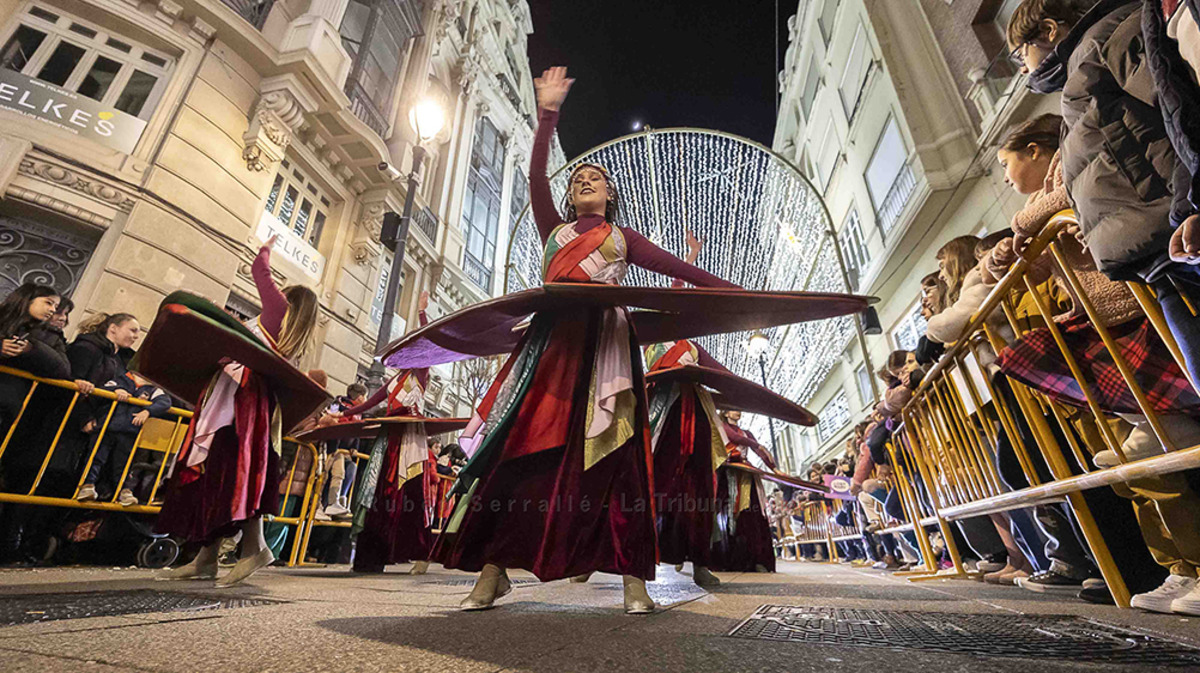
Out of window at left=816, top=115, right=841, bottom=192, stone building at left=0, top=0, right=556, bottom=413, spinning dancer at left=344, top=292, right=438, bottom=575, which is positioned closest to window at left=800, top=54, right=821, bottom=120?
window at left=816, top=115, right=841, bottom=192

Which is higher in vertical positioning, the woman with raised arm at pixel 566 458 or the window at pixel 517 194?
the window at pixel 517 194

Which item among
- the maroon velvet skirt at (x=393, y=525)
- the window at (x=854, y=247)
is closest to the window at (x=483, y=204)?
the window at (x=854, y=247)

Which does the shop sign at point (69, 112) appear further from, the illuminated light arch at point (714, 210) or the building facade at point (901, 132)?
the building facade at point (901, 132)

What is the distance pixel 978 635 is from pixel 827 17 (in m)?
20.6

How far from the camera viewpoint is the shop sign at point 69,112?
25.7ft

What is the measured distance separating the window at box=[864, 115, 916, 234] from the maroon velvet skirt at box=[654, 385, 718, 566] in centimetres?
1159

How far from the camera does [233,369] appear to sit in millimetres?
2986

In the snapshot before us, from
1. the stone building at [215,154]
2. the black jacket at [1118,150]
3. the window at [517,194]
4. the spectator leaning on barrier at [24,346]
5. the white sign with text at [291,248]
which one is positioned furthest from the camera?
the window at [517,194]

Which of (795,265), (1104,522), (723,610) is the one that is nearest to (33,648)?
(723,610)

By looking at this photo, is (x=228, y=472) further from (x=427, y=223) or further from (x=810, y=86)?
(x=810, y=86)

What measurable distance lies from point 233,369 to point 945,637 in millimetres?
3434

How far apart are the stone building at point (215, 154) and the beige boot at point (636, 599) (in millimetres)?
8027

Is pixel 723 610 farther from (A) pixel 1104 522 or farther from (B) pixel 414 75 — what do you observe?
(B) pixel 414 75

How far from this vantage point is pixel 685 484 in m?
3.58
